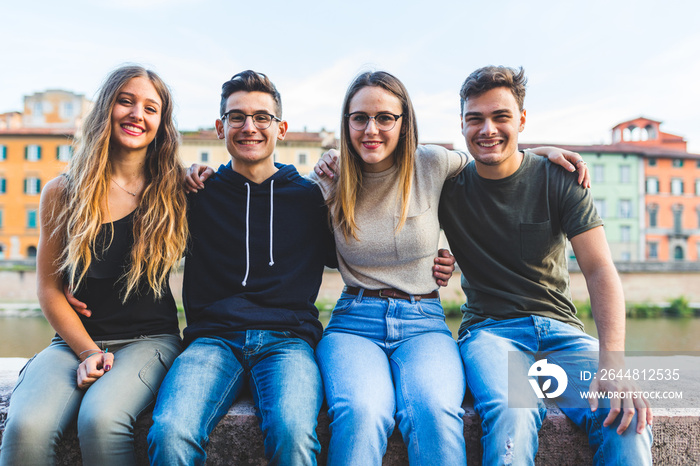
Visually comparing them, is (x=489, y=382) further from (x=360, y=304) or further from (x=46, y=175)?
(x=46, y=175)

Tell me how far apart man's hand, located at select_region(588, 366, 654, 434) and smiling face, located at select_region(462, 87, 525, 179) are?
102 cm

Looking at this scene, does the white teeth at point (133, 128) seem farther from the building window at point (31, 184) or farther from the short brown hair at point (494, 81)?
the building window at point (31, 184)

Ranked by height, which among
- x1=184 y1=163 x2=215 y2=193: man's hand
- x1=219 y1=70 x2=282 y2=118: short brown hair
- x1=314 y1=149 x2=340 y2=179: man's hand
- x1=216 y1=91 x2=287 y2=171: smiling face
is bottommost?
x1=184 y1=163 x2=215 y2=193: man's hand

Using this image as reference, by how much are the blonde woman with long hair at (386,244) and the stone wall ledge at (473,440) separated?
0.58 ft

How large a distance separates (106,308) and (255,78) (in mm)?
1190

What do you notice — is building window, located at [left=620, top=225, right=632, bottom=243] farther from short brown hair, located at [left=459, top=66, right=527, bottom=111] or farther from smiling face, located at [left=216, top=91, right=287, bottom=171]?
smiling face, located at [left=216, top=91, right=287, bottom=171]

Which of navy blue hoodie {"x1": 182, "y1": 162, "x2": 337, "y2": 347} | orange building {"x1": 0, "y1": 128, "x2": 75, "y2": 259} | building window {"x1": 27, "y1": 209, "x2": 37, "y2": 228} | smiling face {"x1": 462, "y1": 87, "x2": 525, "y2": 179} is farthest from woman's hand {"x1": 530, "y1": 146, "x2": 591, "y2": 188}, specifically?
building window {"x1": 27, "y1": 209, "x2": 37, "y2": 228}

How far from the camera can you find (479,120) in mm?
2268

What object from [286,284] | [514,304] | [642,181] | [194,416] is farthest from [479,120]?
[642,181]

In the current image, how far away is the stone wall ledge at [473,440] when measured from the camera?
173 cm

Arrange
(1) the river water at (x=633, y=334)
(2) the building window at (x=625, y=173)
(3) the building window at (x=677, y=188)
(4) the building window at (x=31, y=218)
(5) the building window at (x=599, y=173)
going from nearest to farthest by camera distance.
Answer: (1) the river water at (x=633, y=334) < (4) the building window at (x=31, y=218) < (5) the building window at (x=599, y=173) < (2) the building window at (x=625, y=173) < (3) the building window at (x=677, y=188)

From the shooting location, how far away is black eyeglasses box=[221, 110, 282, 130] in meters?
2.26

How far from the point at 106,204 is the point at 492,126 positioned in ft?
5.62

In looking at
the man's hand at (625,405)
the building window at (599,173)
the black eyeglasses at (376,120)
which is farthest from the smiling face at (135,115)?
the building window at (599,173)
